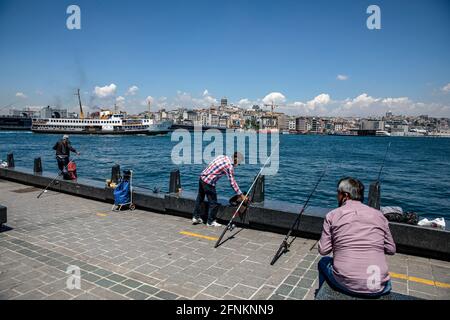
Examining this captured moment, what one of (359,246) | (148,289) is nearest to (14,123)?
(148,289)

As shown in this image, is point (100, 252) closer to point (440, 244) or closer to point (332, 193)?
point (440, 244)

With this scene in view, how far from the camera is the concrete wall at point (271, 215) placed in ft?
17.2

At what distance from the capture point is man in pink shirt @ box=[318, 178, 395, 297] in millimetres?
2795

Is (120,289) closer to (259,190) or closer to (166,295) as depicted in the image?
(166,295)

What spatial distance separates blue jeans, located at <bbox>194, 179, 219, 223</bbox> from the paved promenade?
335 mm

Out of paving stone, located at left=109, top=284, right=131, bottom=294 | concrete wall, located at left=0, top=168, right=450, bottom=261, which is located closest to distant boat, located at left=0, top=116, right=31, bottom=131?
concrete wall, located at left=0, top=168, right=450, bottom=261

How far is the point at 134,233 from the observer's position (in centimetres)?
656

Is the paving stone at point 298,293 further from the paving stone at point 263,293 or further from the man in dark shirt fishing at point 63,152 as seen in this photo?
the man in dark shirt fishing at point 63,152

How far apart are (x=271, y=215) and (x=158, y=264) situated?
2.67 m

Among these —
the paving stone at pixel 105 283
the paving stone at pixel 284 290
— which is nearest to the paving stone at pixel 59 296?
the paving stone at pixel 105 283

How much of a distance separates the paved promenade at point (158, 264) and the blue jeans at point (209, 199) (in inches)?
13.2

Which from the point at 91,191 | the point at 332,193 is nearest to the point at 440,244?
the point at 91,191
